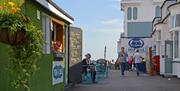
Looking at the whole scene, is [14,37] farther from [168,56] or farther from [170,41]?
[168,56]

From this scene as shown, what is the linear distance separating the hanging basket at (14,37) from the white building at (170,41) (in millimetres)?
19660

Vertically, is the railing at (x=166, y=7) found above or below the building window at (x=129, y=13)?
below

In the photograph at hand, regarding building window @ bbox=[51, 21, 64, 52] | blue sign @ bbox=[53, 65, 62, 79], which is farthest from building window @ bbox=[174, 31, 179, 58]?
blue sign @ bbox=[53, 65, 62, 79]

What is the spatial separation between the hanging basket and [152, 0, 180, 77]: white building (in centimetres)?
1966

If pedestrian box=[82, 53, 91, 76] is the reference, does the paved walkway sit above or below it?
below

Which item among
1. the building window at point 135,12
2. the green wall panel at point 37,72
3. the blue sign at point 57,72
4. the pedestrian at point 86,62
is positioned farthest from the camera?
the building window at point 135,12

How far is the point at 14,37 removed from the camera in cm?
826

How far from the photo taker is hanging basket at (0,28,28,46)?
27.0 ft

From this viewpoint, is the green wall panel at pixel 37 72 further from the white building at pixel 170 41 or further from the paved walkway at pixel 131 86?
the white building at pixel 170 41

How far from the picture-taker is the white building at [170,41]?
27.9 meters

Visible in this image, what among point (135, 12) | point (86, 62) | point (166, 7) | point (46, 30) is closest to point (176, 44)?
point (166, 7)

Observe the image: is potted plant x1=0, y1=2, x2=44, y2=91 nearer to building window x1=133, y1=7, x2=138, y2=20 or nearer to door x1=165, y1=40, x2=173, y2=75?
door x1=165, y1=40, x2=173, y2=75

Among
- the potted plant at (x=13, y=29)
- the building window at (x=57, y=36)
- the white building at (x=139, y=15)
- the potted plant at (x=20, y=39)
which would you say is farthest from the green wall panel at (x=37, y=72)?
the white building at (x=139, y=15)

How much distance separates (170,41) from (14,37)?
23059mm
